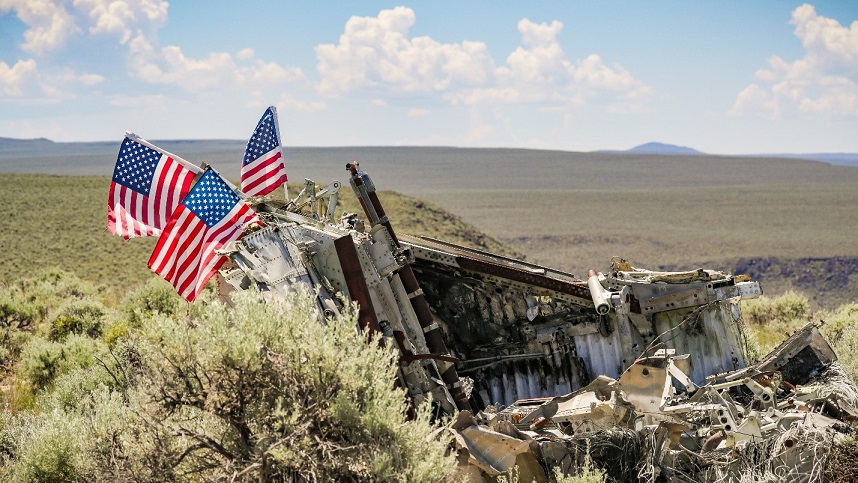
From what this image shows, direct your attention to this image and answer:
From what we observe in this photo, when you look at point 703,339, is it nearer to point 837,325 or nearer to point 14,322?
point 837,325

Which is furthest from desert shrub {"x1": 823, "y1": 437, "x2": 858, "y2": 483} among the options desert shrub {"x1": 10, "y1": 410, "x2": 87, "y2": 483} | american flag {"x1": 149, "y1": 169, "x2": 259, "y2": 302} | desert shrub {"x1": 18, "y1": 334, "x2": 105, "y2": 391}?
desert shrub {"x1": 18, "y1": 334, "x2": 105, "y2": 391}

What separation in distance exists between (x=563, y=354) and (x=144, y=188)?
246 inches

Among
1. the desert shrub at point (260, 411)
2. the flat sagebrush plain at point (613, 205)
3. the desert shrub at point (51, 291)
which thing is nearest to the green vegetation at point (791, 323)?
the desert shrub at point (260, 411)

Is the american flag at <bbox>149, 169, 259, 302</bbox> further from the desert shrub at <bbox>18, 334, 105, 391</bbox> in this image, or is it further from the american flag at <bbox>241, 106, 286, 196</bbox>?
the desert shrub at <bbox>18, 334, 105, 391</bbox>

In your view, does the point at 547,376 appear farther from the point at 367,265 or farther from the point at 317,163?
the point at 317,163

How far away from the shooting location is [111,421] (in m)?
9.28

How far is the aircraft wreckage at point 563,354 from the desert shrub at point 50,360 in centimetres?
579

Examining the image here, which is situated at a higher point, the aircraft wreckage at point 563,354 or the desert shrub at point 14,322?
the aircraft wreckage at point 563,354

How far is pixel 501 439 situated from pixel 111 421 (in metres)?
4.05

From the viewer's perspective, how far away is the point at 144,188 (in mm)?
12773

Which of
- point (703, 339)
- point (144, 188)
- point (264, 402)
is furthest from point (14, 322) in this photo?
point (703, 339)

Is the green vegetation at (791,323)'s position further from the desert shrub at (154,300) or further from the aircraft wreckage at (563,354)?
→ the desert shrub at (154,300)

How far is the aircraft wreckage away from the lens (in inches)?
398

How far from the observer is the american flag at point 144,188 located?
1260 centimetres
